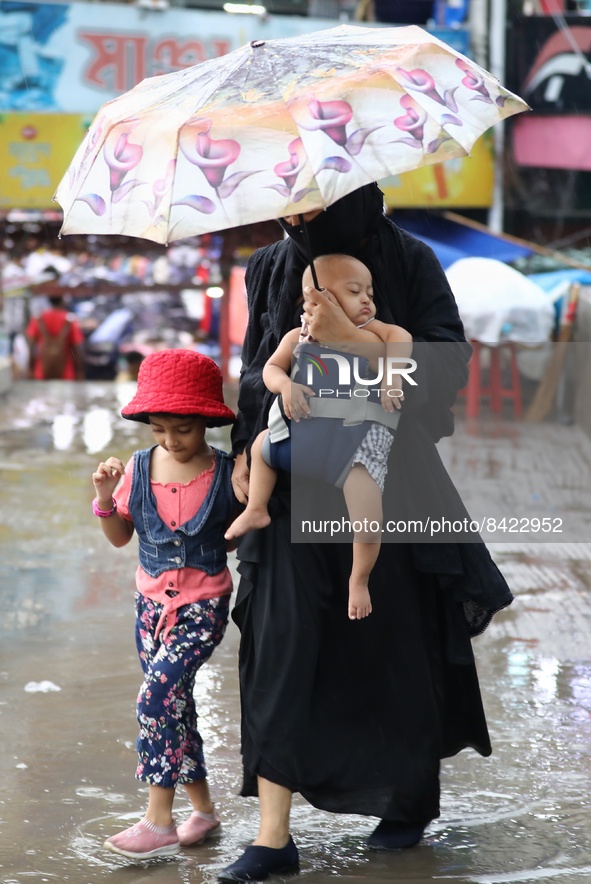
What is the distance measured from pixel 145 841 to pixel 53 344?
34.4ft

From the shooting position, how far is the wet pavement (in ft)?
10.5

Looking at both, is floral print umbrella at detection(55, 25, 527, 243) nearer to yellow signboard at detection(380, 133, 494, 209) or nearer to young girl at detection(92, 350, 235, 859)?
young girl at detection(92, 350, 235, 859)

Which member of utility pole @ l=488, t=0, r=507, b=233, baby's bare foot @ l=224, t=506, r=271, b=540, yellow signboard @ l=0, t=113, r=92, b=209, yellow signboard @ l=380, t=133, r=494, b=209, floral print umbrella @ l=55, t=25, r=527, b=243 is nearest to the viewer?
floral print umbrella @ l=55, t=25, r=527, b=243

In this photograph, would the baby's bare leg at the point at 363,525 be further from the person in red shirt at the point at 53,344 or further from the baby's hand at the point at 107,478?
the person in red shirt at the point at 53,344

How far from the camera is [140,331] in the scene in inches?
591

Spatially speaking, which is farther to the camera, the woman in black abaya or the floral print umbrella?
the woman in black abaya

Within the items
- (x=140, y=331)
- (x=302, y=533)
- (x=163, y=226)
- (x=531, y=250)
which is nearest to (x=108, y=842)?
(x=302, y=533)

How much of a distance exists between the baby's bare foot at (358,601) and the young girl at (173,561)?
41 cm

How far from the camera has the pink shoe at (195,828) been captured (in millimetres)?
3275

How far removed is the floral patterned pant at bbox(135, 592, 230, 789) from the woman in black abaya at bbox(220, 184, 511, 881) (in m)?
0.11

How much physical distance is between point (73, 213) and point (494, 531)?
Result: 4.67 m

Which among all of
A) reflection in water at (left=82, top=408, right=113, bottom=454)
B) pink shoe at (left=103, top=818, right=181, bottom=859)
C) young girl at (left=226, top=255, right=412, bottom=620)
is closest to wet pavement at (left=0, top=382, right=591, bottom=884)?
pink shoe at (left=103, top=818, right=181, bottom=859)

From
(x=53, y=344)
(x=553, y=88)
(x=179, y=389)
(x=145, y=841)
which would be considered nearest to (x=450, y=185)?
(x=553, y=88)

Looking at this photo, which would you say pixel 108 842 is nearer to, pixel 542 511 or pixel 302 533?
pixel 302 533
